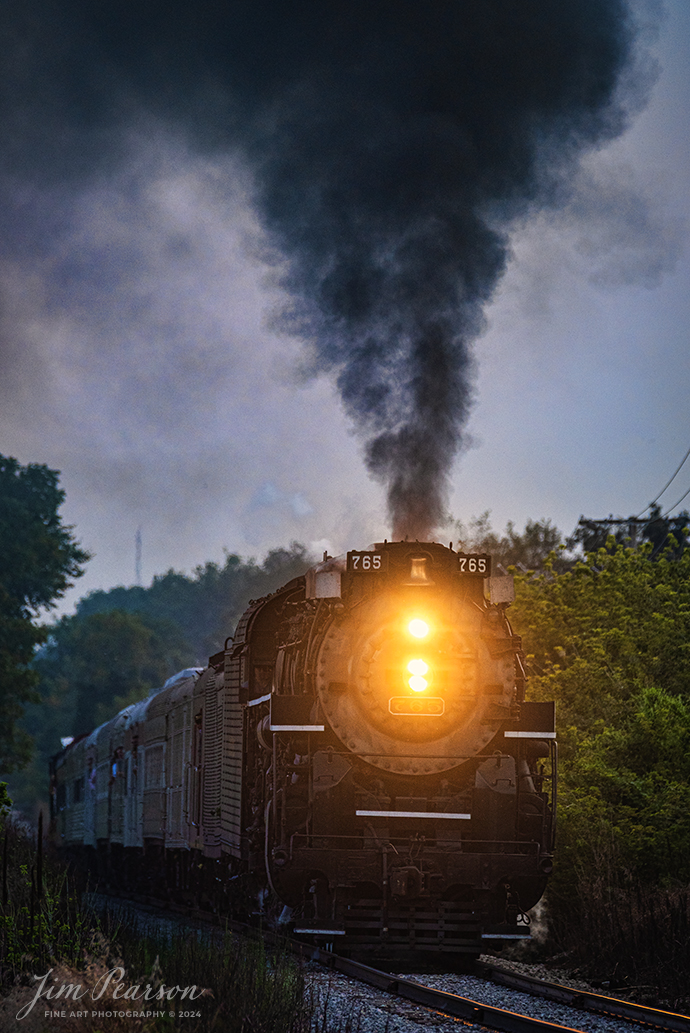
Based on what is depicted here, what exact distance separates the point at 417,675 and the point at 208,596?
377 ft

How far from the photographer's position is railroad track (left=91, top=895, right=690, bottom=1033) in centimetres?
973

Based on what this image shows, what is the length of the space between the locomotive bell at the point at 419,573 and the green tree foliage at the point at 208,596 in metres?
69.9

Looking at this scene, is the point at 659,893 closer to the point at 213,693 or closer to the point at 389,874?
the point at 389,874

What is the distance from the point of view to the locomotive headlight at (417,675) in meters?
12.5

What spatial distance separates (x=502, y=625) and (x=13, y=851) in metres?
9.64

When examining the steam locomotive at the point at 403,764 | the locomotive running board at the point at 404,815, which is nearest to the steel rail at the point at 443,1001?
the steam locomotive at the point at 403,764

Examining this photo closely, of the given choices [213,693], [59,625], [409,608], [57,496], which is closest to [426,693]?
[409,608]

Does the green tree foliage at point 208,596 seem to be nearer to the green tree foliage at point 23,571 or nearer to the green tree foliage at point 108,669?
the green tree foliage at point 108,669

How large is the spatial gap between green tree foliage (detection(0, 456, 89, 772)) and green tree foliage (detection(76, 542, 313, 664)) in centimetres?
1824

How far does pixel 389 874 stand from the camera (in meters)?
12.2

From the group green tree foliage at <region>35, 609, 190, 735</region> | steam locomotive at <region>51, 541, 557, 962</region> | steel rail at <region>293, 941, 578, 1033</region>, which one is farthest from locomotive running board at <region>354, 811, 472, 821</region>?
green tree foliage at <region>35, 609, 190, 735</region>

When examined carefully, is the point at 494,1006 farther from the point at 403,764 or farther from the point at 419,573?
the point at 419,573

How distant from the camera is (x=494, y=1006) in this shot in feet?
35.8

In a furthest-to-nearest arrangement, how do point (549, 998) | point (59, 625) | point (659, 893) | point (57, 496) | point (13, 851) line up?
point (59, 625) < point (57, 496) < point (13, 851) < point (659, 893) < point (549, 998)
